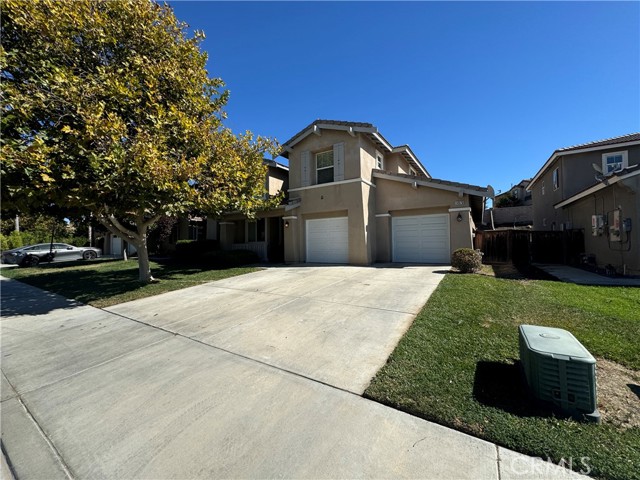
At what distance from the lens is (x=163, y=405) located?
280 cm

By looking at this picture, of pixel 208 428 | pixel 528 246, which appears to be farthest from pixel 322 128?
pixel 208 428

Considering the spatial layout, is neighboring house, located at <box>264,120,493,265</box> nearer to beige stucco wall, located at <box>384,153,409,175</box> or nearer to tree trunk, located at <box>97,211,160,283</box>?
beige stucco wall, located at <box>384,153,409,175</box>

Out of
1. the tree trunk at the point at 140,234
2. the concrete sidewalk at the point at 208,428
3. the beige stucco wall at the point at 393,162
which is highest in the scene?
the beige stucco wall at the point at 393,162

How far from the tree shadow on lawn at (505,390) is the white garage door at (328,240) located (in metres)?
9.97

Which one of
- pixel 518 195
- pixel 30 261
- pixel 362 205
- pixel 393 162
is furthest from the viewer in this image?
pixel 518 195

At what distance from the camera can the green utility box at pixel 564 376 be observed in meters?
2.37

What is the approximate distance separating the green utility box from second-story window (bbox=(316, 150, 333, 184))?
38.6 feet

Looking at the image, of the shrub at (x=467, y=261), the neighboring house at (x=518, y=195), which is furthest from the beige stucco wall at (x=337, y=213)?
the neighboring house at (x=518, y=195)

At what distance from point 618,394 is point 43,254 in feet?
92.9

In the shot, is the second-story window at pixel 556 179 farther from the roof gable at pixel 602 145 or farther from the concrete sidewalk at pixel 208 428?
the concrete sidewalk at pixel 208 428

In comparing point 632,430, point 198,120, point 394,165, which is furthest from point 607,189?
point 198,120

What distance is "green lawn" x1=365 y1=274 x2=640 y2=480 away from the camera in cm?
211

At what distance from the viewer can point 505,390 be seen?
2756 mm

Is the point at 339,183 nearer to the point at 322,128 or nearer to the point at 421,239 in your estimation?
the point at 322,128
